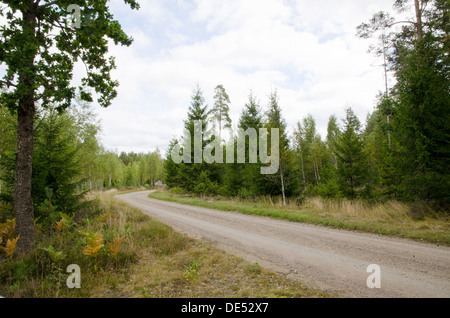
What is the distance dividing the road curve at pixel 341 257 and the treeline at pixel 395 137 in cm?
553

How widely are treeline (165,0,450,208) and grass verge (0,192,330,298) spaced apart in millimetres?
9717

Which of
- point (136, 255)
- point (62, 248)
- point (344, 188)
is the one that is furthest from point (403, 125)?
point (62, 248)

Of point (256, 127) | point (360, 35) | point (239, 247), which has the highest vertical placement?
point (360, 35)

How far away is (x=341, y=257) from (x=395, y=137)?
353 inches

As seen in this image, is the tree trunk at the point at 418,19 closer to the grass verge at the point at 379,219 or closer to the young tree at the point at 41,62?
the grass verge at the point at 379,219

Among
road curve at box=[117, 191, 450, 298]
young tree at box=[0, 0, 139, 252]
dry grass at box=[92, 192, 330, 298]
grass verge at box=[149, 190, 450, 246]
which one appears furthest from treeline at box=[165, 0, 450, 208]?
young tree at box=[0, 0, 139, 252]

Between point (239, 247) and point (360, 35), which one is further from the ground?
point (360, 35)

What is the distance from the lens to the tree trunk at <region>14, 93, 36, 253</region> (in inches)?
223

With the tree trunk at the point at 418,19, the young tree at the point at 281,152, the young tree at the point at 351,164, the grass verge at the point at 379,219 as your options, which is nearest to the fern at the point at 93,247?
the grass verge at the point at 379,219

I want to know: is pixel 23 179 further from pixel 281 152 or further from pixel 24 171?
pixel 281 152

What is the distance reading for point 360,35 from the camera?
13539mm

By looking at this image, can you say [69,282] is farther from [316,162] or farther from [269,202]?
[316,162]

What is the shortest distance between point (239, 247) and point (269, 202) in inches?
354
